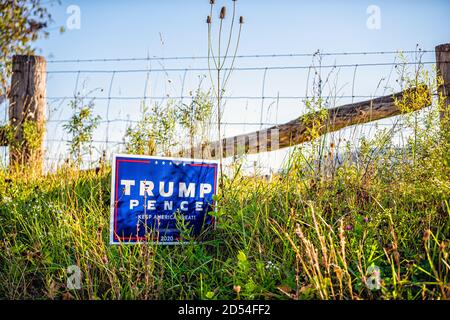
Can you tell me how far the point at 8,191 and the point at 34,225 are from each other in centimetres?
93

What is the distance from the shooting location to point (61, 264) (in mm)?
2830

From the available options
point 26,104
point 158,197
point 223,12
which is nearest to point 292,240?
point 158,197

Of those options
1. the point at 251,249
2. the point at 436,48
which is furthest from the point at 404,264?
the point at 436,48

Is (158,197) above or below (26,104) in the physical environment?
below

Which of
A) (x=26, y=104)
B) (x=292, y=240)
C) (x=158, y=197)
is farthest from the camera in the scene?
(x=26, y=104)

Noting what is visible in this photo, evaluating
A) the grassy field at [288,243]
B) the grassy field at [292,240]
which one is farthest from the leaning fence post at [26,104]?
the grassy field at [288,243]

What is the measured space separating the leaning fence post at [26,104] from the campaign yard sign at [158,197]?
3.04m

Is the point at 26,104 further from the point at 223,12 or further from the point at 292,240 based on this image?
the point at 292,240

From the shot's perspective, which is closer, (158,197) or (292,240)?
(292,240)

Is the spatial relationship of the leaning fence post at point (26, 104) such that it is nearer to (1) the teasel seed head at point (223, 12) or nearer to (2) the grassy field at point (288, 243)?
(2) the grassy field at point (288, 243)

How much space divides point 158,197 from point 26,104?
143 inches

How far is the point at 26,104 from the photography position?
5.69 meters

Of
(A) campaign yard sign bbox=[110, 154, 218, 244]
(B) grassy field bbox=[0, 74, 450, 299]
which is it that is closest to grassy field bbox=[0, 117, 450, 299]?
(B) grassy field bbox=[0, 74, 450, 299]
